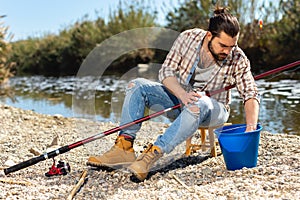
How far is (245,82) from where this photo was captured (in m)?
3.37

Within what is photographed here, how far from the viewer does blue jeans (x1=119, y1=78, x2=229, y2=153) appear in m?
3.22

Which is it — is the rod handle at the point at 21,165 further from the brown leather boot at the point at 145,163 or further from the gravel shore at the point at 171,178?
the brown leather boot at the point at 145,163

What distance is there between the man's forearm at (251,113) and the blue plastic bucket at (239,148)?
0.06 m

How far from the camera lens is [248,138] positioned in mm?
3121

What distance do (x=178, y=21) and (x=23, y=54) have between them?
31.8 ft

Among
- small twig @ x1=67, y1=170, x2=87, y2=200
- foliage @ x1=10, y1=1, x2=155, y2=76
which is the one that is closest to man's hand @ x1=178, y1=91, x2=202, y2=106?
small twig @ x1=67, y1=170, x2=87, y2=200

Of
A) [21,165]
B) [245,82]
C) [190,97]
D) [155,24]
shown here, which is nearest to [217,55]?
[245,82]

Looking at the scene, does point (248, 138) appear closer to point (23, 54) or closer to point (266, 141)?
point (266, 141)

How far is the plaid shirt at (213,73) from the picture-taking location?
3.40m

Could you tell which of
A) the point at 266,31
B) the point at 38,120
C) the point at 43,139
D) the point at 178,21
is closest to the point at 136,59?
the point at 178,21

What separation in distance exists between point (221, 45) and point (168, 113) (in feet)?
2.39

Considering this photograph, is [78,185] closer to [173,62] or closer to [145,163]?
[145,163]

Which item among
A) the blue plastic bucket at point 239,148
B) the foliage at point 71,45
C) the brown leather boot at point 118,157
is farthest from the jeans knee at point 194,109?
the foliage at point 71,45

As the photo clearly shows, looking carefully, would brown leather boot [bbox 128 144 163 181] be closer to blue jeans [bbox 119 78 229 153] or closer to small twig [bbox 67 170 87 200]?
blue jeans [bbox 119 78 229 153]
